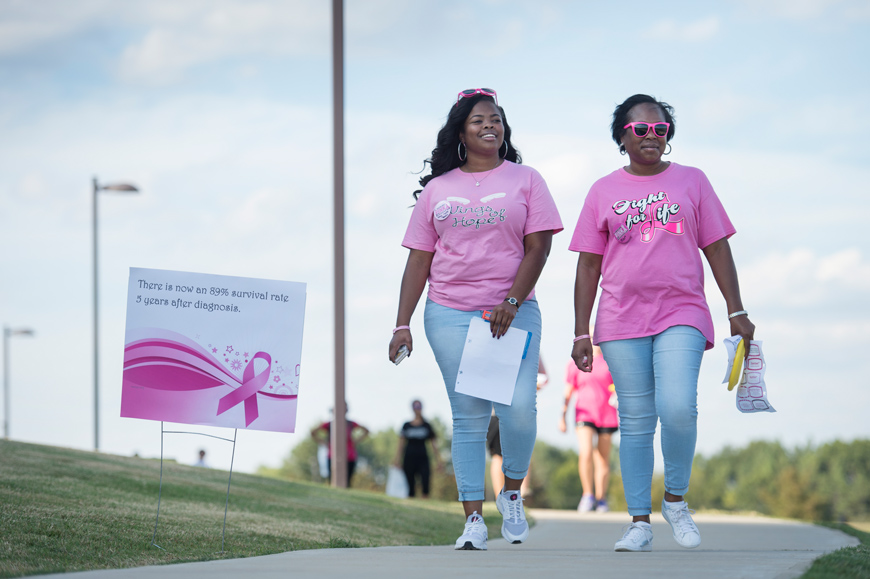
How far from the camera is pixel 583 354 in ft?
17.8

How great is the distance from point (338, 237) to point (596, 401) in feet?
15.0

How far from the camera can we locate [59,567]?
427 cm

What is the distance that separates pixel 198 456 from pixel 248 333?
20069mm

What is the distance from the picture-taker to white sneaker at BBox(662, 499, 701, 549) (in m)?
5.20

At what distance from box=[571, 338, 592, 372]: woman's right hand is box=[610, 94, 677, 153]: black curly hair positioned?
1069mm

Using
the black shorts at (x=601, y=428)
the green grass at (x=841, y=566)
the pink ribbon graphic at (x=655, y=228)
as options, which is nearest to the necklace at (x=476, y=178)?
the pink ribbon graphic at (x=655, y=228)

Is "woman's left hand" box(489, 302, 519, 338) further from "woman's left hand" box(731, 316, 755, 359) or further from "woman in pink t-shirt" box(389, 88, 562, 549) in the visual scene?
"woman's left hand" box(731, 316, 755, 359)

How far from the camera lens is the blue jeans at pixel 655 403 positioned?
5.14 m

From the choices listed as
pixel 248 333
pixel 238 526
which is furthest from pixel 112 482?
pixel 248 333

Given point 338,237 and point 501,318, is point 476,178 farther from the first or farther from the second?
point 338,237

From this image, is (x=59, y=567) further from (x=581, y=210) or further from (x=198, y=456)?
(x=198, y=456)

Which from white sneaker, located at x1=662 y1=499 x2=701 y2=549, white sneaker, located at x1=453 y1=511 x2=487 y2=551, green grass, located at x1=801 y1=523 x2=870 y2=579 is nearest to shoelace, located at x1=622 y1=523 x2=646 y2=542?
white sneaker, located at x1=662 y1=499 x2=701 y2=549

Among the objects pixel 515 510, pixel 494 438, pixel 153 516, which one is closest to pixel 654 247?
pixel 515 510

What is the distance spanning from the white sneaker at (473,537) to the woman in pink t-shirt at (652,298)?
0.68 metres
